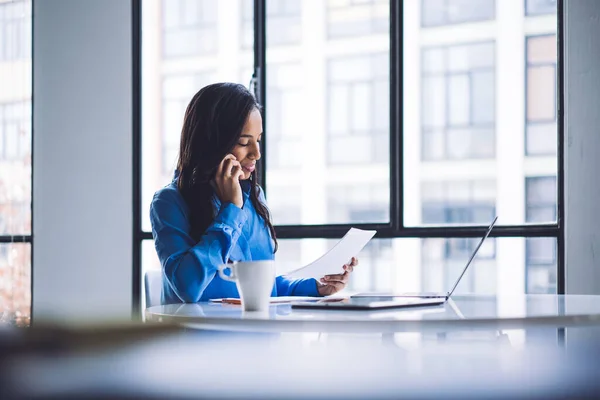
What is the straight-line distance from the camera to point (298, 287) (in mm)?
1964

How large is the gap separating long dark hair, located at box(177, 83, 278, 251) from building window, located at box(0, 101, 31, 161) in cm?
245

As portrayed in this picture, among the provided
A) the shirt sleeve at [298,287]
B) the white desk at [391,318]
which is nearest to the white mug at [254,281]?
the white desk at [391,318]

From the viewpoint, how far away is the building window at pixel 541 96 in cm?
335

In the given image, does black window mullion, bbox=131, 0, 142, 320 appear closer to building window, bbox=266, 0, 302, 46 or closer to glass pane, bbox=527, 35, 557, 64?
building window, bbox=266, 0, 302, 46

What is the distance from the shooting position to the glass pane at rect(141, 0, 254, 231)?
3.98 meters

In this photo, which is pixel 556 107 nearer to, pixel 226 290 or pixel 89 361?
pixel 226 290

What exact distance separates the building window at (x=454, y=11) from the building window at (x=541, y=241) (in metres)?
0.76

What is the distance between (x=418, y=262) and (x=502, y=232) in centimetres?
41

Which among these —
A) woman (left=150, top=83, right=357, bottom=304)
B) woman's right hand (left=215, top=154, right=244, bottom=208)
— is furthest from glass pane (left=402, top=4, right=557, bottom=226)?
woman's right hand (left=215, top=154, right=244, bottom=208)

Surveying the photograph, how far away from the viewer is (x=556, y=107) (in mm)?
3324

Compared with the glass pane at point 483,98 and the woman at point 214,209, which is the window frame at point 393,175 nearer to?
the glass pane at point 483,98

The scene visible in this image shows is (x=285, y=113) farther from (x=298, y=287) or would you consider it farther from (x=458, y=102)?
(x=298, y=287)

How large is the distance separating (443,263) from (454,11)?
1.13 m

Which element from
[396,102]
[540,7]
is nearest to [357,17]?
[396,102]
